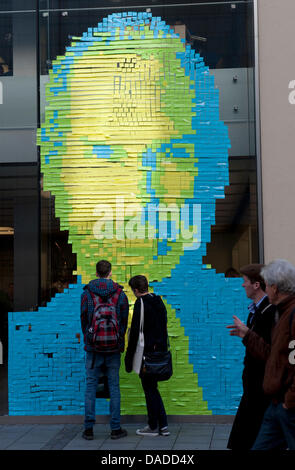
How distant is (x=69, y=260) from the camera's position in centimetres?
775

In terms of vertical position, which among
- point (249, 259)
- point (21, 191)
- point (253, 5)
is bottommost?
point (249, 259)

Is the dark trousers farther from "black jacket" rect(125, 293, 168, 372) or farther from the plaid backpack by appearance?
the plaid backpack

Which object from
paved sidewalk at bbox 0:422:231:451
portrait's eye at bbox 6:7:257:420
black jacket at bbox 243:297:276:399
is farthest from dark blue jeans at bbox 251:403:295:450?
portrait's eye at bbox 6:7:257:420

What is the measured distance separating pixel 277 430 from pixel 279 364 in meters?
0.45

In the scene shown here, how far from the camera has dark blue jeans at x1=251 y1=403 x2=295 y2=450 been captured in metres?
3.97

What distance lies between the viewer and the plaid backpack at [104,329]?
6.69 metres

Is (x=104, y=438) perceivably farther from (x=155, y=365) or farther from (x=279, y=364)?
(x=279, y=364)

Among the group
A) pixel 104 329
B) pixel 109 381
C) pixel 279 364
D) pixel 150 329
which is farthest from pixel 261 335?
pixel 109 381

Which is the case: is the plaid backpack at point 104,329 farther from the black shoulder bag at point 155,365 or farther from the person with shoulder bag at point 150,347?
the black shoulder bag at point 155,365

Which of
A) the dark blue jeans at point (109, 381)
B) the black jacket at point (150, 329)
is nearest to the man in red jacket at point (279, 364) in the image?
the black jacket at point (150, 329)

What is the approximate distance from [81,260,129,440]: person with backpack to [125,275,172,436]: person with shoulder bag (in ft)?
0.50
